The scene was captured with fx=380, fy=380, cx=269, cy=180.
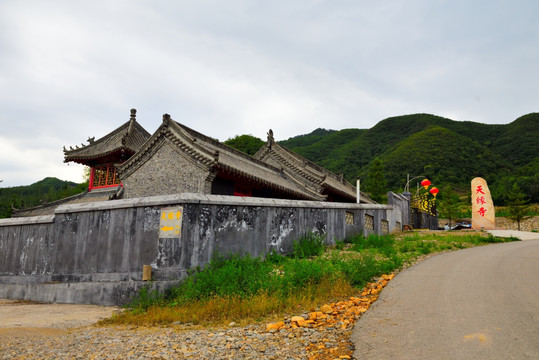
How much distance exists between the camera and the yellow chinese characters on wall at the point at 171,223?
849 centimetres

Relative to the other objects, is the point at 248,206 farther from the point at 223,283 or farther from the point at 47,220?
the point at 47,220

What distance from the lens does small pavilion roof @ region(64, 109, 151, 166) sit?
2169cm

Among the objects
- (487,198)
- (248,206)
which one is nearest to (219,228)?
(248,206)

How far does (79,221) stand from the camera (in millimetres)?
10289

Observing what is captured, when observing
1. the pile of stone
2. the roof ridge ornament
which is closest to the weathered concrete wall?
the pile of stone

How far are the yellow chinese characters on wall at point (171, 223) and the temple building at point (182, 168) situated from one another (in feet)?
18.8

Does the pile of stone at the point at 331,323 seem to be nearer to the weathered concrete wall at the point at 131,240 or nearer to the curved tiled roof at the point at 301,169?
the weathered concrete wall at the point at 131,240

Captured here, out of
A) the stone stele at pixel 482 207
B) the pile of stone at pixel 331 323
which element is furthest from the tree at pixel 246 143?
the pile of stone at pixel 331 323

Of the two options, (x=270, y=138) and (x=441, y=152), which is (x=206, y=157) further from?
(x=441, y=152)

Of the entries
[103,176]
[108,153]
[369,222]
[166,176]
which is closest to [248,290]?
[369,222]

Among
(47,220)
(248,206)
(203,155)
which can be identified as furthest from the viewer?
(203,155)

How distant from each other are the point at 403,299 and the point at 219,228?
172 inches

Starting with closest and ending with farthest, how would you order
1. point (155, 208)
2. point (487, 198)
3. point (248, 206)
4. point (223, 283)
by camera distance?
point (223, 283)
point (155, 208)
point (248, 206)
point (487, 198)

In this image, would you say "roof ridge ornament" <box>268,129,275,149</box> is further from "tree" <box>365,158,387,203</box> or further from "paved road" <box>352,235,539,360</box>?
"tree" <box>365,158,387,203</box>
